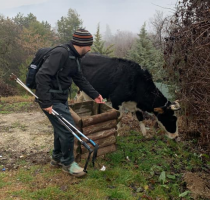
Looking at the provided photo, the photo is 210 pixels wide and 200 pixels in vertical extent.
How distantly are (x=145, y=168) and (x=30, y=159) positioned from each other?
253 centimetres

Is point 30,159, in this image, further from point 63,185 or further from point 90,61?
point 90,61

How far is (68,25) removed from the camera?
38000mm

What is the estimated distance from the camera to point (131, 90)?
5.82m

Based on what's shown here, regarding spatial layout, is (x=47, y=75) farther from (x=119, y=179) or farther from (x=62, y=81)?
(x=119, y=179)

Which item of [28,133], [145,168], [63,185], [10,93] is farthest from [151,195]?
[10,93]

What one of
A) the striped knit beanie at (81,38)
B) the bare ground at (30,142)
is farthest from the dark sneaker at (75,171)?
the striped knit beanie at (81,38)

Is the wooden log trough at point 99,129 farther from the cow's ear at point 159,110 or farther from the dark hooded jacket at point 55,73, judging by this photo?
the cow's ear at point 159,110

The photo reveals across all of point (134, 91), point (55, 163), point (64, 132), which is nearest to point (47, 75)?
point (64, 132)

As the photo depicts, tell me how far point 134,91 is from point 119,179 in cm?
251

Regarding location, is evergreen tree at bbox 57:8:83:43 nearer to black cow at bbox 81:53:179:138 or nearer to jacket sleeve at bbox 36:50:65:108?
black cow at bbox 81:53:179:138

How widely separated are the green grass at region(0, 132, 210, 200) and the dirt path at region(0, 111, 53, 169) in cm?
39

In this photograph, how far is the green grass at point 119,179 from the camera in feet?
12.0

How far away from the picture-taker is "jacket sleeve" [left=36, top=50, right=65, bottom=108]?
332 cm

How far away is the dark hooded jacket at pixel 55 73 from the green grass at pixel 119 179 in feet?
4.88
